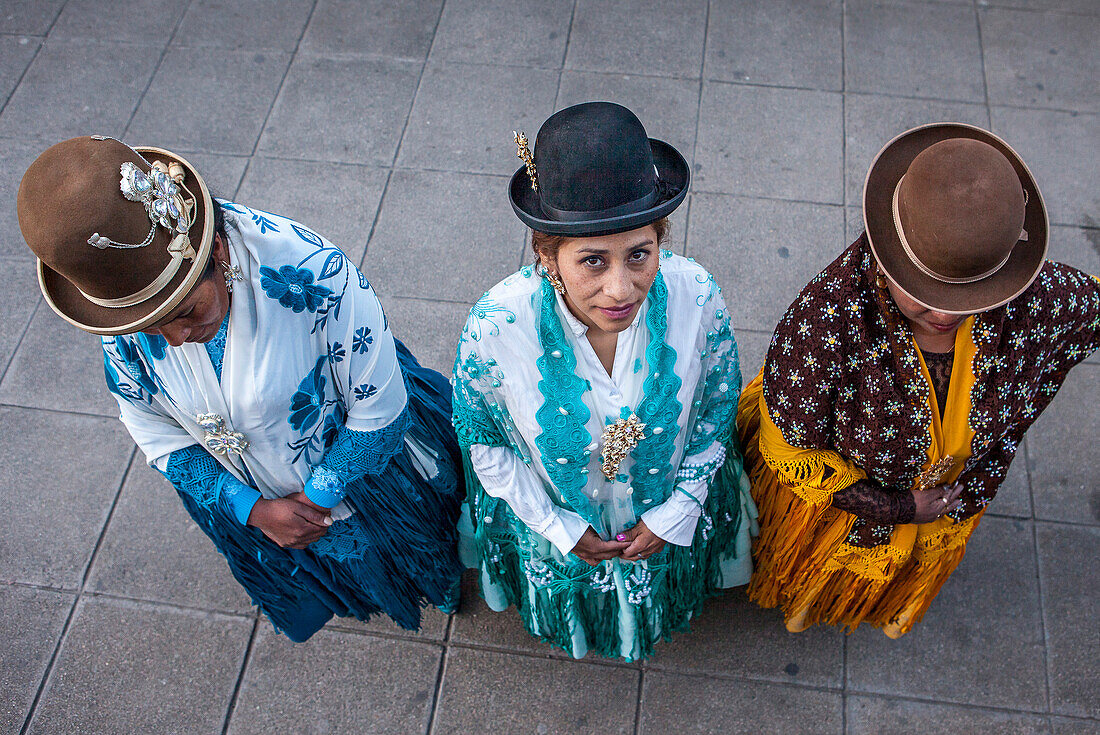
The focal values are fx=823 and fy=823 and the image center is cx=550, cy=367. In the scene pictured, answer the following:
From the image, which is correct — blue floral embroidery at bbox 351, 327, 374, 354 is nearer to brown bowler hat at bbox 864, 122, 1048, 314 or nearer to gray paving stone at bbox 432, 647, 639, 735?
brown bowler hat at bbox 864, 122, 1048, 314

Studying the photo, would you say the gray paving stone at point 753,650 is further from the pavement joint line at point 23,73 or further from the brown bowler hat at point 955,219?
the pavement joint line at point 23,73

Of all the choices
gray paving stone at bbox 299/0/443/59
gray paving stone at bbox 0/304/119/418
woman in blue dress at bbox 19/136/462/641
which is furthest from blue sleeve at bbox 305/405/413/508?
gray paving stone at bbox 299/0/443/59

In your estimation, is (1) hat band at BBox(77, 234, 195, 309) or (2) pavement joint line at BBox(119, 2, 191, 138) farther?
(2) pavement joint line at BBox(119, 2, 191, 138)

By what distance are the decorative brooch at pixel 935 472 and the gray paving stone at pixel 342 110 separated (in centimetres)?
305

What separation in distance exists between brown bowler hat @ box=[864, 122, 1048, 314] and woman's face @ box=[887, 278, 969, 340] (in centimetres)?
6

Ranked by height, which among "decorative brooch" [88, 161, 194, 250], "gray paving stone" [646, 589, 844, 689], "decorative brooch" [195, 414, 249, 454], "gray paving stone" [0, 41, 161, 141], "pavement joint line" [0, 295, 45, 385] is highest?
"decorative brooch" [88, 161, 194, 250]

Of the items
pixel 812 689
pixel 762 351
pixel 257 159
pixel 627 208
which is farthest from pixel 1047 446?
pixel 257 159

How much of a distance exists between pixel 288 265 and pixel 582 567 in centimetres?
123

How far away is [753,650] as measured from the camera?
2.96 meters

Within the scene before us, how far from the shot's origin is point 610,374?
2.08 meters

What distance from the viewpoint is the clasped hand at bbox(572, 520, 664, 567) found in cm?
234

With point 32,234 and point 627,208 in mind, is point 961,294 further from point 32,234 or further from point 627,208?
point 32,234

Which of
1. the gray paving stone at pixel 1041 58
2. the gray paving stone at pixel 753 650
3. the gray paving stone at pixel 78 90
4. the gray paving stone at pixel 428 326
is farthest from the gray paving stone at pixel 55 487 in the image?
the gray paving stone at pixel 1041 58

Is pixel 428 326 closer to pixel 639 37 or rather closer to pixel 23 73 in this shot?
pixel 639 37
